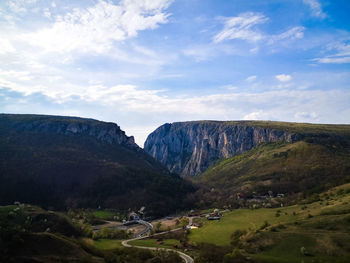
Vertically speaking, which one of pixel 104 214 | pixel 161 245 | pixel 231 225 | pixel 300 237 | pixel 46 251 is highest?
pixel 46 251

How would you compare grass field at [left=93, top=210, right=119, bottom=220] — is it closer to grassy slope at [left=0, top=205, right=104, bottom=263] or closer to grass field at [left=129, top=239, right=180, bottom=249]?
grass field at [left=129, top=239, right=180, bottom=249]

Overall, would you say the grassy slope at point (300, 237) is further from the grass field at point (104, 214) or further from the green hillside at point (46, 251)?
the grass field at point (104, 214)

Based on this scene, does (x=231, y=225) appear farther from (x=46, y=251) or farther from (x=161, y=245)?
(x=46, y=251)

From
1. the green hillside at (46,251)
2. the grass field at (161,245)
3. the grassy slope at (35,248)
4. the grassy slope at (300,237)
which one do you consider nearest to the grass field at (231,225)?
the grassy slope at (300,237)

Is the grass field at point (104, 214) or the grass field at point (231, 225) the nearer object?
the grass field at point (231, 225)

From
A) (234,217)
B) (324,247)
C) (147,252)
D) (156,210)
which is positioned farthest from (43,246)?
(156,210)

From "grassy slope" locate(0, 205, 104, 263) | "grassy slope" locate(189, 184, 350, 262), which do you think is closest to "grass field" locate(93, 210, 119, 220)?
"grassy slope" locate(189, 184, 350, 262)

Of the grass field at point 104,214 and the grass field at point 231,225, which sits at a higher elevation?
the grass field at point 231,225

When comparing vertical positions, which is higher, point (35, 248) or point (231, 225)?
point (35, 248)

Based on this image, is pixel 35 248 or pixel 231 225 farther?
pixel 231 225

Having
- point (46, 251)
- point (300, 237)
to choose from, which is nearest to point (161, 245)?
point (300, 237)

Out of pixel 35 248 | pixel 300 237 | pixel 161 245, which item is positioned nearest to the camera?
pixel 35 248

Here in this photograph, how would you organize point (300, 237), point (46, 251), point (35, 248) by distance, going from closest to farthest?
point (35, 248), point (46, 251), point (300, 237)
